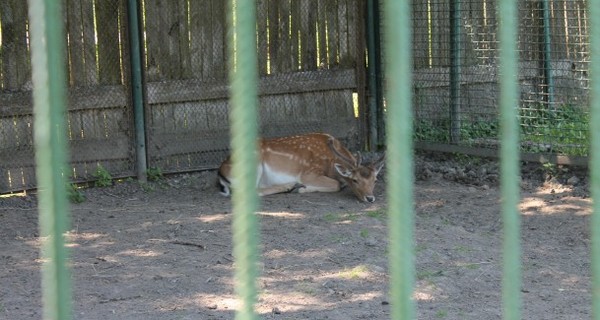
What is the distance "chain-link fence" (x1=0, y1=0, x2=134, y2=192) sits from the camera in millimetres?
8148

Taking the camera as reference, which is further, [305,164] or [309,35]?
[309,35]

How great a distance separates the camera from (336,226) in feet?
24.1

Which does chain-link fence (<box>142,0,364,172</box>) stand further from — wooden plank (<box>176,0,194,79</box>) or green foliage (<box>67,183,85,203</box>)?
green foliage (<box>67,183,85,203</box>)

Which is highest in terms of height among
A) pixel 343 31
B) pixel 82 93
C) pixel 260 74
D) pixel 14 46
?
pixel 343 31

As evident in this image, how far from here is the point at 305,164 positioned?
919 cm

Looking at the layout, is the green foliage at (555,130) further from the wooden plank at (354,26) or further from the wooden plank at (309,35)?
the wooden plank at (309,35)

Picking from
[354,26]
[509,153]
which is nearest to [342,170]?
[354,26]

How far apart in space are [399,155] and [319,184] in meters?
7.39

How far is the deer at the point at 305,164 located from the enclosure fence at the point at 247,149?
6.91 m

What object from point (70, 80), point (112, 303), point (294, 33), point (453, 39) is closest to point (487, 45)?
point (453, 39)

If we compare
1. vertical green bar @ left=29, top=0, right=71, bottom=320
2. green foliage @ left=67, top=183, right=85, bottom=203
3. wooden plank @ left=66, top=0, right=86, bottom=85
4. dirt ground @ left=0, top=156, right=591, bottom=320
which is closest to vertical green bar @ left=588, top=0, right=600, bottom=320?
vertical green bar @ left=29, top=0, right=71, bottom=320

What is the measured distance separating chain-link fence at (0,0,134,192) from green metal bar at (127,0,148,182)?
0.06m

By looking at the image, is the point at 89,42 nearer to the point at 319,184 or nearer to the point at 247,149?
the point at 319,184

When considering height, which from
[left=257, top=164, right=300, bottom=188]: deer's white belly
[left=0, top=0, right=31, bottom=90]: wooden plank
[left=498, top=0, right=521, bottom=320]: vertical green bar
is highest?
[left=0, top=0, right=31, bottom=90]: wooden plank
